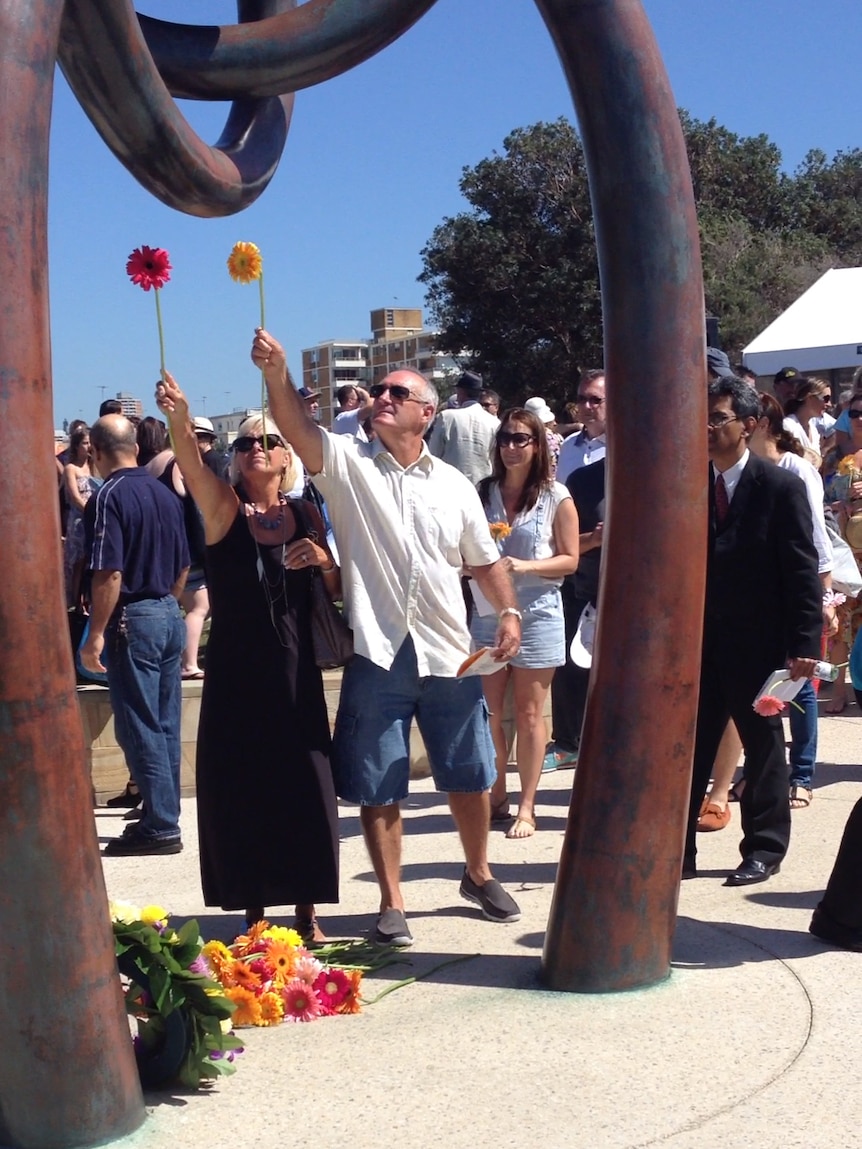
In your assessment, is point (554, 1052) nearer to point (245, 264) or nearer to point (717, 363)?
point (245, 264)

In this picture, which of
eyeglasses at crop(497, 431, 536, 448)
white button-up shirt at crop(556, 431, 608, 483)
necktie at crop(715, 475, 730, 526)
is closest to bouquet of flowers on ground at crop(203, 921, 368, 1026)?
necktie at crop(715, 475, 730, 526)

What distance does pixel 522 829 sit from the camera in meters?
6.59

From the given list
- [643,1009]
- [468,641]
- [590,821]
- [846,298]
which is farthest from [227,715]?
[846,298]

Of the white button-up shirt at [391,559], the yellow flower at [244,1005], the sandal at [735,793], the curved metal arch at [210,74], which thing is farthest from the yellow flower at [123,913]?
the sandal at [735,793]

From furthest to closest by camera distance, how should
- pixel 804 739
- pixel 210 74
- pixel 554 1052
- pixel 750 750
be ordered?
1. pixel 804 739
2. pixel 750 750
3. pixel 210 74
4. pixel 554 1052

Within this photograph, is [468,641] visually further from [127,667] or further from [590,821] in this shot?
[127,667]

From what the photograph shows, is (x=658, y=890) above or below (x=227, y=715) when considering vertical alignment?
below

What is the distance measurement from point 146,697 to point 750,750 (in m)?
2.77

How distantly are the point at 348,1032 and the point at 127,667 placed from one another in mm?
2797

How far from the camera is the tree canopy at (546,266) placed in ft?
138

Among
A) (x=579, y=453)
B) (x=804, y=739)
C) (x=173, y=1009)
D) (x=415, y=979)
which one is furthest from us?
(x=579, y=453)

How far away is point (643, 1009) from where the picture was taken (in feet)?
14.1

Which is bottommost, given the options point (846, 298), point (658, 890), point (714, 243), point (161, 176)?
point (658, 890)

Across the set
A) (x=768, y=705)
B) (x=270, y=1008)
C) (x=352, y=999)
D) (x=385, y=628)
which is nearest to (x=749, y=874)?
(x=768, y=705)
